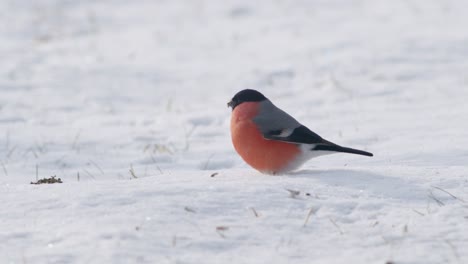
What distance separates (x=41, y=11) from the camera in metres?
14.5

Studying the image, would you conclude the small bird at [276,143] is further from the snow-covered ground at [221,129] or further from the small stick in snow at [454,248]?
the small stick in snow at [454,248]

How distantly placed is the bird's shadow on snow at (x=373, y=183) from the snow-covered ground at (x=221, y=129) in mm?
16

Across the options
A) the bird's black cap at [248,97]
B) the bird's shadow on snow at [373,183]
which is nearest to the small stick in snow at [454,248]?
the bird's shadow on snow at [373,183]

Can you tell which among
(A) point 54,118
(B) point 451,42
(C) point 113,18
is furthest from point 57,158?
(C) point 113,18

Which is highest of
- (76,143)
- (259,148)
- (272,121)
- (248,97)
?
(248,97)

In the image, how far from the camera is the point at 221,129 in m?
7.95

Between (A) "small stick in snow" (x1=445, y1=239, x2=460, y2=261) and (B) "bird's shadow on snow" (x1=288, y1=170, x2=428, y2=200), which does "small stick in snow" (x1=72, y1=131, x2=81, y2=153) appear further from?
(A) "small stick in snow" (x1=445, y1=239, x2=460, y2=261)

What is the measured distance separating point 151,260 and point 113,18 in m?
11.1

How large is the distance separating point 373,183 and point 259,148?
29.8 inches

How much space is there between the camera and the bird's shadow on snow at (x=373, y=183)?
440 centimetres

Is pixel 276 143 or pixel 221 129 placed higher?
pixel 276 143

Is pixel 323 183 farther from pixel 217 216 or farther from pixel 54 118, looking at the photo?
pixel 54 118

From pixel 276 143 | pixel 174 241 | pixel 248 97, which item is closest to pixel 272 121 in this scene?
pixel 276 143

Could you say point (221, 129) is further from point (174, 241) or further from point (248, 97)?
point (174, 241)
